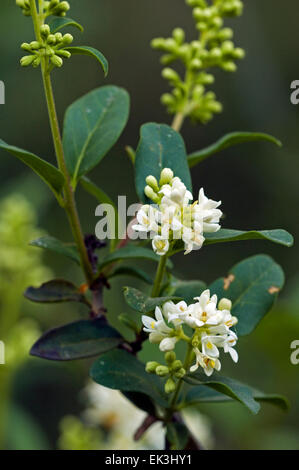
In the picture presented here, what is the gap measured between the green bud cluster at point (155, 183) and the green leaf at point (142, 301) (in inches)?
6.8

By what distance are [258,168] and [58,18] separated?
3635 mm

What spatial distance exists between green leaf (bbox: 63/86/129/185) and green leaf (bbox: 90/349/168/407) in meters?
0.37

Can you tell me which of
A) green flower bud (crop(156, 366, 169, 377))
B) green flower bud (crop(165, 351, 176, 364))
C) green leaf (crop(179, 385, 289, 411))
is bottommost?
green leaf (crop(179, 385, 289, 411))

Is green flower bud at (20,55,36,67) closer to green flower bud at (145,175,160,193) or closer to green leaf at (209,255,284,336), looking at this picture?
green flower bud at (145,175,160,193)

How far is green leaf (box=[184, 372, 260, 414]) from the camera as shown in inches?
43.4

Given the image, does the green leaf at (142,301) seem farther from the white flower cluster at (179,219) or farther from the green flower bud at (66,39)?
the green flower bud at (66,39)

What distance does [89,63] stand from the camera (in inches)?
200

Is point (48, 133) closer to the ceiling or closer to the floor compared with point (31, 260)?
closer to the floor

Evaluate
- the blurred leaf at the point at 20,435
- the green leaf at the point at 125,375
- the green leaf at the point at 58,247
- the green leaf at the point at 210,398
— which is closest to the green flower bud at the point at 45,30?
the green leaf at the point at 58,247

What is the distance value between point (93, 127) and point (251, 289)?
0.49 meters

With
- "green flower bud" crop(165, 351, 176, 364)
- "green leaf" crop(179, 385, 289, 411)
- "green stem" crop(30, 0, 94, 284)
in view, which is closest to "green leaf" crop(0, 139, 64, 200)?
"green stem" crop(30, 0, 94, 284)

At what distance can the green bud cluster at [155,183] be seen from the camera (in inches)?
46.9
